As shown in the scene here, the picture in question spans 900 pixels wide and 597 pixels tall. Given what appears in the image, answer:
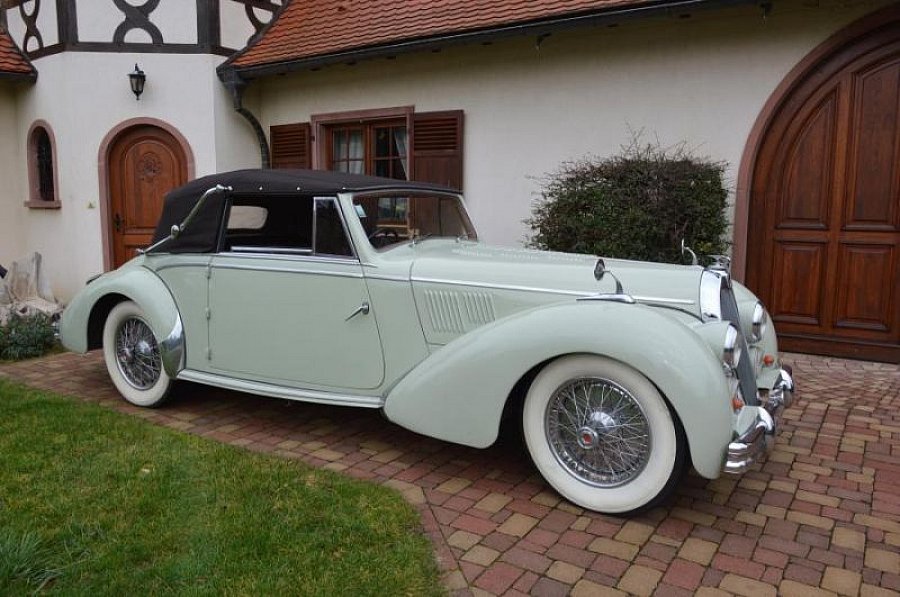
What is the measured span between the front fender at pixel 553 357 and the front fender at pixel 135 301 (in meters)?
1.65

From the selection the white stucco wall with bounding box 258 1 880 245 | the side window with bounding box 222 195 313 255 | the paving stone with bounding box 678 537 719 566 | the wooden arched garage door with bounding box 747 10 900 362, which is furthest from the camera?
the white stucco wall with bounding box 258 1 880 245

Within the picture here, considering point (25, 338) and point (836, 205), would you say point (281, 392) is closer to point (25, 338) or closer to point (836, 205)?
point (25, 338)

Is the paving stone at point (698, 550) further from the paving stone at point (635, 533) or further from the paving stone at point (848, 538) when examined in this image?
the paving stone at point (848, 538)

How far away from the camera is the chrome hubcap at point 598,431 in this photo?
3.00m

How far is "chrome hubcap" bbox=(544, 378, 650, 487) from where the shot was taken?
3.00 metres

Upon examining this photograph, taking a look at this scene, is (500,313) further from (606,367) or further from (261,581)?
(261,581)

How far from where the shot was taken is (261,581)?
8.21 ft

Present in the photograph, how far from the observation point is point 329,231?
3.90m

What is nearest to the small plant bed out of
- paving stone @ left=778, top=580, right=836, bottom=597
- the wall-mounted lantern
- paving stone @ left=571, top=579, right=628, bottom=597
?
the wall-mounted lantern

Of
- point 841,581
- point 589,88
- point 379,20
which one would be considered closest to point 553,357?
point 841,581

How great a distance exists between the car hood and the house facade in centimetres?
316

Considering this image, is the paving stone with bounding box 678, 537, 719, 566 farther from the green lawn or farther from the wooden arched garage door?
the wooden arched garage door

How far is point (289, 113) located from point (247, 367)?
5.92 m

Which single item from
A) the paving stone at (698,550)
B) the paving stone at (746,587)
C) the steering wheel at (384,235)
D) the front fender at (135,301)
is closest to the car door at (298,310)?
the steering wheel at (384,235)
